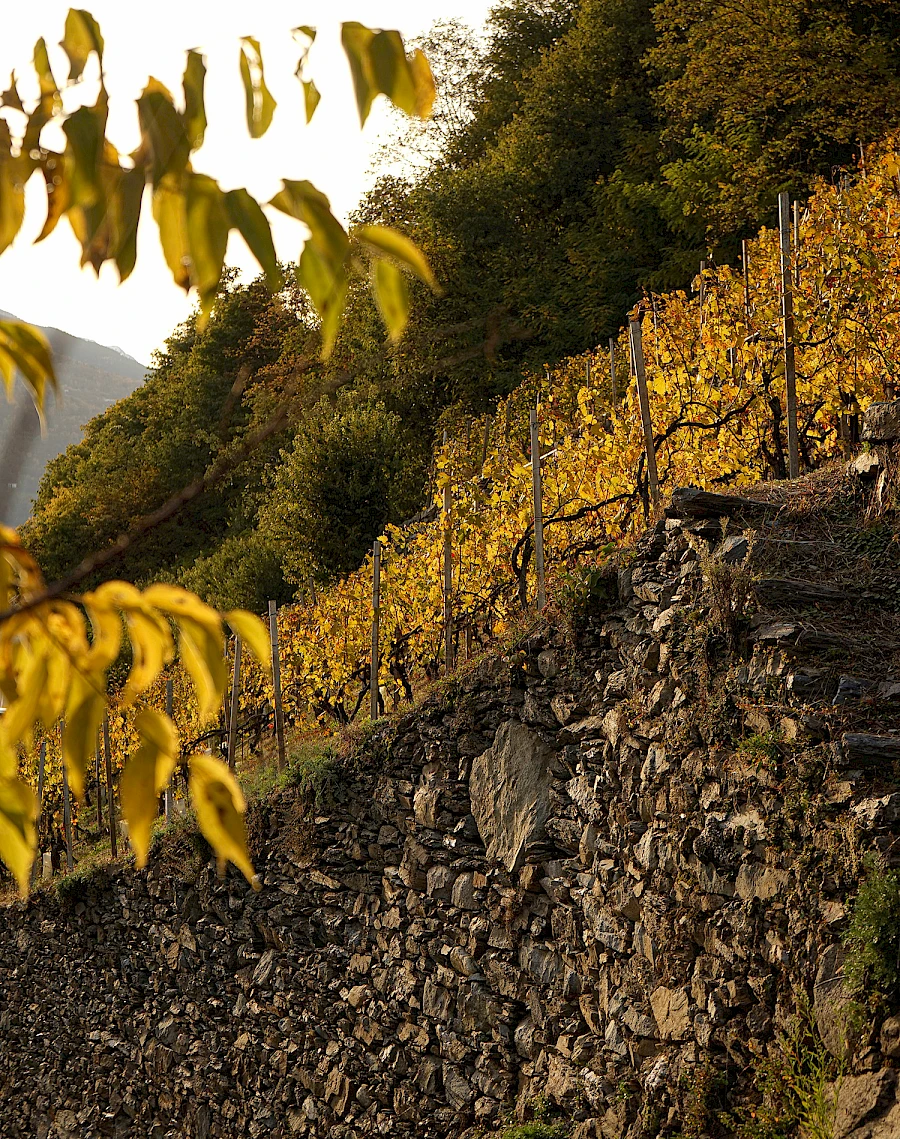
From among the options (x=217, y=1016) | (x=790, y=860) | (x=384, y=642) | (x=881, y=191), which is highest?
(x=881, y=191)

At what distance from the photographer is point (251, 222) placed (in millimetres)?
954

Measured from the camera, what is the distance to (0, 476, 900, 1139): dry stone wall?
157 inches

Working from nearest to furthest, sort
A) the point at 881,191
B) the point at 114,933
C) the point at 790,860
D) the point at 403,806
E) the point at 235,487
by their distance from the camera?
the point at 790,860 < the point at 403,806 < the point at 881,191 < the point at 114,933 < the point at 235,487

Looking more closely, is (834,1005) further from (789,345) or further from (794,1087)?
(789,345)

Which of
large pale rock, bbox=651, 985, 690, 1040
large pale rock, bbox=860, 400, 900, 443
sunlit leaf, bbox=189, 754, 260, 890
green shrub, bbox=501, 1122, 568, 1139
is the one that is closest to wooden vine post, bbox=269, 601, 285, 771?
green shrub, bbox=501, 1122, 568, 1139

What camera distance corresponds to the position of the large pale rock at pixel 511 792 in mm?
5543

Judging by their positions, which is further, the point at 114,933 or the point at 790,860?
the point at 114,933

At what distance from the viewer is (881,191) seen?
28.3ft

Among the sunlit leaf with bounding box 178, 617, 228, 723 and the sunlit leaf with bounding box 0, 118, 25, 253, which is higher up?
the sunlit leaf with bounding box 0, 118, 25, 253

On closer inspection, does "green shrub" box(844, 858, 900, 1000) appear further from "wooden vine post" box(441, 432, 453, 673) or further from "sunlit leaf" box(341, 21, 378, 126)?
"wooden vine post" box(441, 432, 453, 673)

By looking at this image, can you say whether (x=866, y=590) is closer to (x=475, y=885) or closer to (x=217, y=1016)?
(x=475, y=885)

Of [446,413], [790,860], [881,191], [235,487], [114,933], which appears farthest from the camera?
[235,487]

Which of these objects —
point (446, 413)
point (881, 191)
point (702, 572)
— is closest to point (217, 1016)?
point (702, 572)

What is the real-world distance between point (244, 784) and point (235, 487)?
17.6 m
